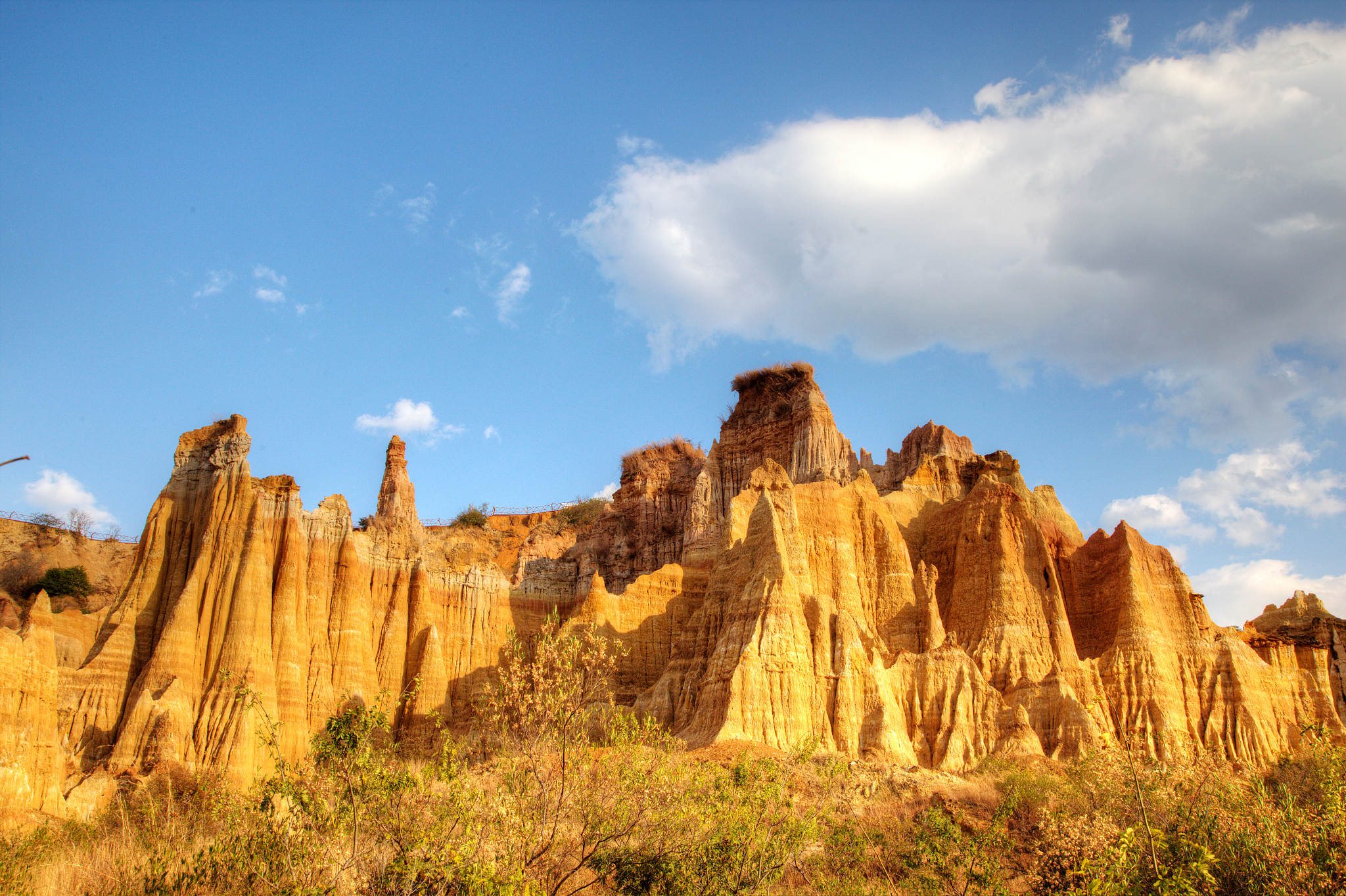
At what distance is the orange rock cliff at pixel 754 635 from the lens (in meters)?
40.9

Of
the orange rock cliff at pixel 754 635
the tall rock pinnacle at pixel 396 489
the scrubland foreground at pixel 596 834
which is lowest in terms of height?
the scrubland foreground at pixel 596 834

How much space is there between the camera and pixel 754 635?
4300cm

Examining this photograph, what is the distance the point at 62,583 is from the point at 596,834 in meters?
62.8

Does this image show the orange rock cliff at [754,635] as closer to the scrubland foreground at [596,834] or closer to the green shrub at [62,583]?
the scrubland foreground at [596,834]

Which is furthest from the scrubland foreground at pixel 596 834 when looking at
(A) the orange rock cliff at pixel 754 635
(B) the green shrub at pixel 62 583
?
(B) the green shrub at pixel 62 583

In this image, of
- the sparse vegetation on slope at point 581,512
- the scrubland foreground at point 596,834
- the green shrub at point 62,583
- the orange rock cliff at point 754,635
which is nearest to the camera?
the scrubland foreground at point 596,834

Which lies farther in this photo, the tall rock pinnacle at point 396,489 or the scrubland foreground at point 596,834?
the tall rock pinnacle at point 396,489

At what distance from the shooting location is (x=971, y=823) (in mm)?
33938

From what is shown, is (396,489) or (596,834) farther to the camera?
(396,489)

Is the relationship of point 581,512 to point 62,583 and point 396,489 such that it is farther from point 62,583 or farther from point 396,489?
point 62,583

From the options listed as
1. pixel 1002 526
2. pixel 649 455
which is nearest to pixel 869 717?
pixel 1002 526

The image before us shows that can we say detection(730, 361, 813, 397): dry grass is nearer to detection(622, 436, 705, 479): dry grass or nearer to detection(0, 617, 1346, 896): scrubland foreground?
detection(622, 436, 705, 479): dry grass

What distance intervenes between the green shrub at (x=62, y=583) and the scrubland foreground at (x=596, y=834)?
1717 inches

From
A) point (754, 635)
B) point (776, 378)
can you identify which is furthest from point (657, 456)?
point (754, 635)
